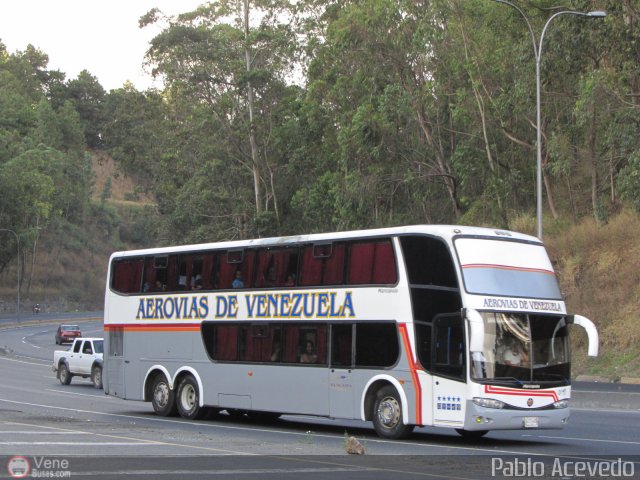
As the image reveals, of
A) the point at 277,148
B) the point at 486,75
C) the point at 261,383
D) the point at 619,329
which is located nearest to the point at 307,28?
the point at 277,148

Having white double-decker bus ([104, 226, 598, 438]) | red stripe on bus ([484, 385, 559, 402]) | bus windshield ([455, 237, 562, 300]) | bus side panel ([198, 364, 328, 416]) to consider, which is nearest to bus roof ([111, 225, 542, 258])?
white double-decker bus ([104, 226, 598, 438])

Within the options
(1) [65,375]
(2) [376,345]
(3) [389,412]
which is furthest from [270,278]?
(1) [65,375]

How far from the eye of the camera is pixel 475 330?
17.3m

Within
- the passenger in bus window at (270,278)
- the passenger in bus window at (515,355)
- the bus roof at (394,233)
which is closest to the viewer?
the passenger in bus window at (515,355)

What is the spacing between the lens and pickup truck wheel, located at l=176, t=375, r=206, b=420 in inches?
910

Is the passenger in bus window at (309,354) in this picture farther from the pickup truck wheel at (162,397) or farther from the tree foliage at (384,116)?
the tree foliage at (384,116)

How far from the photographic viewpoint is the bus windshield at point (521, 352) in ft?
57.1

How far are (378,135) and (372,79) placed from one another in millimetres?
2683

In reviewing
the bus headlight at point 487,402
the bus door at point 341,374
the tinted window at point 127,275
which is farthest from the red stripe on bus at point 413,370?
the tinted window at point 127,275

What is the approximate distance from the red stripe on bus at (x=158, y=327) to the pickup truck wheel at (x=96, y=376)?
10940 mm

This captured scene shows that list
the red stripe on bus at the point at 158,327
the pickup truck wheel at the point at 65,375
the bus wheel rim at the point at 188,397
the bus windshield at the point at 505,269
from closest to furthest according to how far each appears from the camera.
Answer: the bus windshield at the point at 505,269 < the red stripe on bus at the point at 158,327 < the bus wheel rim at the point at 188,397 < the pickup truck wheel at the point at 65,375

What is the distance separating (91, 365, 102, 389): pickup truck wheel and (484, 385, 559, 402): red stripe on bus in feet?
70.5

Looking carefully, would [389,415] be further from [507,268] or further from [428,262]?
[507,268]

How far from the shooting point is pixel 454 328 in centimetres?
1766
